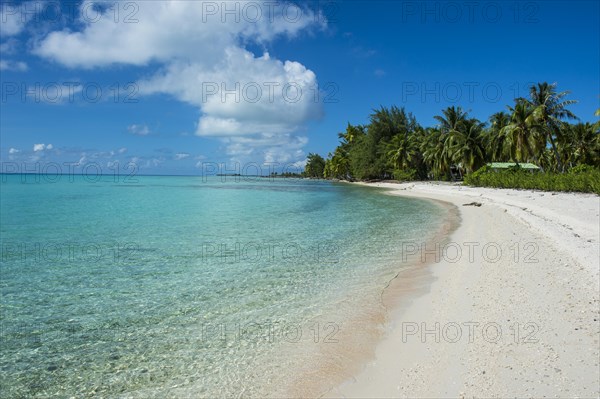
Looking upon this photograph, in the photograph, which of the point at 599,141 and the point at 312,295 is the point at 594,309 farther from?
the point at 599,141

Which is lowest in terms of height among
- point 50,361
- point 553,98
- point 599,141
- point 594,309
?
point 50,361

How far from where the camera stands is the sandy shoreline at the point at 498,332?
431 centimetres

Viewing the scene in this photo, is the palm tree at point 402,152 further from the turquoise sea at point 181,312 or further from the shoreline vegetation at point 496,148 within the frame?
the turquoise sea at point 181,312

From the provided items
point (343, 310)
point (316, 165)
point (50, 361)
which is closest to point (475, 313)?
point (343, 310)

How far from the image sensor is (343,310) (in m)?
7.31

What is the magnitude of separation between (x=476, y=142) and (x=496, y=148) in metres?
2.97

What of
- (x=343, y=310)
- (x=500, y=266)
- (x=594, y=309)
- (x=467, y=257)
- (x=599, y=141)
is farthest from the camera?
(x=599, y=141)

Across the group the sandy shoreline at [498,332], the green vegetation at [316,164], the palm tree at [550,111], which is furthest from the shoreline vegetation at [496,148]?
the green vegetation at [316,164]

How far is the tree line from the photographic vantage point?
42.7 meters

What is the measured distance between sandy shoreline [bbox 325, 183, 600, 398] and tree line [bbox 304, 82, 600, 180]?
38.2 metres

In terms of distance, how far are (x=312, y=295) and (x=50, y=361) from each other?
4.82 m

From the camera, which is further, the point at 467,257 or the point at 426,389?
the point at 467,257

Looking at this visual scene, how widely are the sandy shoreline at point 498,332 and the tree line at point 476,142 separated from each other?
125ft

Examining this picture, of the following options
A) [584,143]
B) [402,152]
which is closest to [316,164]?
[402,152]
